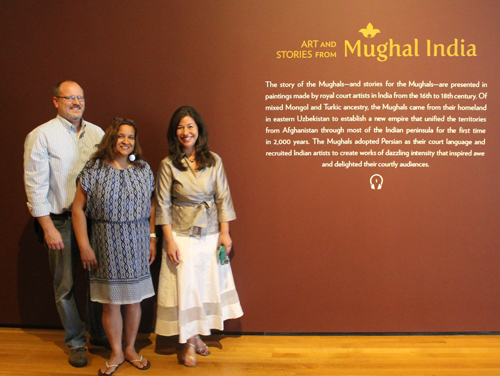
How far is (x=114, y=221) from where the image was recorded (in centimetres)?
229

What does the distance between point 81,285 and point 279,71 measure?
6.63 feet

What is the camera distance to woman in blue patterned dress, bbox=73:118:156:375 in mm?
2279

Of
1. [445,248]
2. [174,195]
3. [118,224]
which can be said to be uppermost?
[174,195]

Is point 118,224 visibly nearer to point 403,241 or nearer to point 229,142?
point 229,142

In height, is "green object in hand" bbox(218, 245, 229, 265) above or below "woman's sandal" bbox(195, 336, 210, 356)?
above

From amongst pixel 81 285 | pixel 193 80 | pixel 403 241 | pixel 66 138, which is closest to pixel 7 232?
pixel 81 285

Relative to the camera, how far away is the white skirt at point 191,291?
7.97 feet

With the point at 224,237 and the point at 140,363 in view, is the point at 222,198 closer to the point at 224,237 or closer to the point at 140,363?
the point at 224,237

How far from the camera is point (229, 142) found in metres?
2.79

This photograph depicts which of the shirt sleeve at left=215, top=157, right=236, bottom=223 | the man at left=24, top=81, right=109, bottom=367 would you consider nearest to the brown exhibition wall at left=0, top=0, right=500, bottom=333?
the shirt sleeve at left=215, top=157, right=236, bottom=223

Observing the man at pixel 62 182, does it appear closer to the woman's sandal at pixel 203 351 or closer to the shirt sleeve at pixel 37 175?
the shirt sleeve at pixel 37 175

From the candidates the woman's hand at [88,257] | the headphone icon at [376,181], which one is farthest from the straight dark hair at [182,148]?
the headphone icon at [376,181]

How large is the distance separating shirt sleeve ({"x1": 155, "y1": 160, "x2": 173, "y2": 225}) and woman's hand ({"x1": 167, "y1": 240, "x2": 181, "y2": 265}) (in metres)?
0.13

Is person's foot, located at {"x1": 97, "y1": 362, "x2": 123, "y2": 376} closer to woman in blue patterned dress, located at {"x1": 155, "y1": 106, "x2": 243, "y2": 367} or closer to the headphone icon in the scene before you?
woman in blue patterned dress, located at {"x1": 155, "y1": 106, "x2": 243, "y2": 367}
